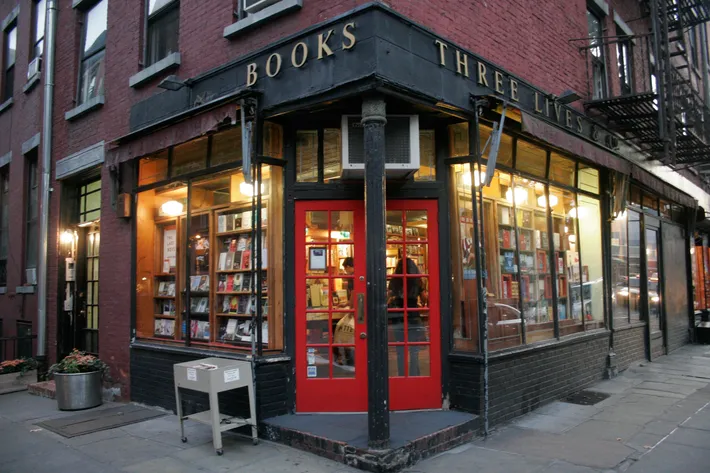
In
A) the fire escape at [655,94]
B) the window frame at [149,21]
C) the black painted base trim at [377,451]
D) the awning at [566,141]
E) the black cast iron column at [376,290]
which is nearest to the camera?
the black painted base trim at [377,451]

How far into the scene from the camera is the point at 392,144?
657 centimetres

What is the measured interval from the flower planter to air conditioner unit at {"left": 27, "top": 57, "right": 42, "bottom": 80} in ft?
20.3

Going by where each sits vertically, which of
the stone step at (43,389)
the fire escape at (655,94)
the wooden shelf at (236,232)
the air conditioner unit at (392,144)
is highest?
the fire escape at (655,94)

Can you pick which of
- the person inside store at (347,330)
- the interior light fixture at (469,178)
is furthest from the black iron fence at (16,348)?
the interior light fixture at (469,178)

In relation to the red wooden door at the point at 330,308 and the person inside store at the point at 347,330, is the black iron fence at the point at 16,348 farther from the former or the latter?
the person inside store at the point at 347,330

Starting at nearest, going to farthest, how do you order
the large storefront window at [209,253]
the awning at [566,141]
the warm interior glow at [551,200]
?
the large storefront window at [209,253]
the awning at [566,141]
the warm interior glow at [551,200]

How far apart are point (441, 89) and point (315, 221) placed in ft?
7.17

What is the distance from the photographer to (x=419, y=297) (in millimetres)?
7027

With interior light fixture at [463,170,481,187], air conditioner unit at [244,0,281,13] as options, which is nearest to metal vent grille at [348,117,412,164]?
interior light fixture at [463,170,481,187]

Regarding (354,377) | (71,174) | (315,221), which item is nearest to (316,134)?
(315,221)

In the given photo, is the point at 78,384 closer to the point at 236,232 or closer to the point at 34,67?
the point at 236,232

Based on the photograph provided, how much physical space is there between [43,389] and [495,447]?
7.48 m

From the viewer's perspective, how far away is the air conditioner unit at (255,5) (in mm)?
7086

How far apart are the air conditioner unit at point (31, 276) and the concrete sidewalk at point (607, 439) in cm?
957
